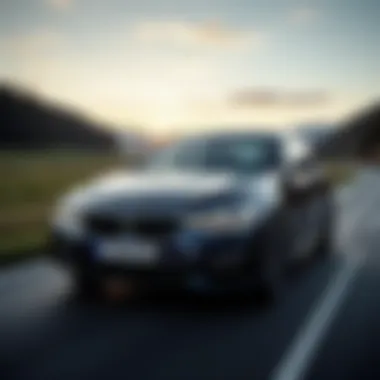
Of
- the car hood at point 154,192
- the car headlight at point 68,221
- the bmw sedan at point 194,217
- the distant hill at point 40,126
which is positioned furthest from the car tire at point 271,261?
the distant hill at point 40,126

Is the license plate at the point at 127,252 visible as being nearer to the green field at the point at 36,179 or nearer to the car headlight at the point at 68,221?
the car headlight at the point at 68,221

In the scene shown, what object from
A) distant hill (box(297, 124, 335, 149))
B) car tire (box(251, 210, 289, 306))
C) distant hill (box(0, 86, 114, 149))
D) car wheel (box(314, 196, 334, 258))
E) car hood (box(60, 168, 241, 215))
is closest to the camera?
distant hill (box(0, 86, 114, 149))

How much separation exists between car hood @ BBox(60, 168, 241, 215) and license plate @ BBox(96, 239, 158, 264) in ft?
0.34

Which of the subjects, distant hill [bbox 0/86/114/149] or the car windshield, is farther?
the car windshield

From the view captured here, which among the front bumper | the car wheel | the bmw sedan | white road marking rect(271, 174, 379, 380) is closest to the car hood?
the bmw sedan

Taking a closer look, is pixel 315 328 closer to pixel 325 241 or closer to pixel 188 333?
pixel 188 333

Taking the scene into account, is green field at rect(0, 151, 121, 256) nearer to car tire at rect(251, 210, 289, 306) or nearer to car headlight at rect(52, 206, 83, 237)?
car headlight at rect(52, 206, 83, 237)

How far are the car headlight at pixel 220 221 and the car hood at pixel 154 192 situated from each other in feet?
0.15

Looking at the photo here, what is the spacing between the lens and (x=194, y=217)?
13.3ft

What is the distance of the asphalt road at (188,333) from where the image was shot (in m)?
3.47

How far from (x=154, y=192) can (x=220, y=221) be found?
0.93ft

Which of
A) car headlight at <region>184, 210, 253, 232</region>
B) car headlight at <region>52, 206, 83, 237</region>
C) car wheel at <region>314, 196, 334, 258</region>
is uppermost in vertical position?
car headlight at <region>52, 206, 83, 237</region>

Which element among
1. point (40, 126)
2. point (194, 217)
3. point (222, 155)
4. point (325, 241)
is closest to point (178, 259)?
point (194, 217)

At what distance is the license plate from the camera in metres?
3.95
